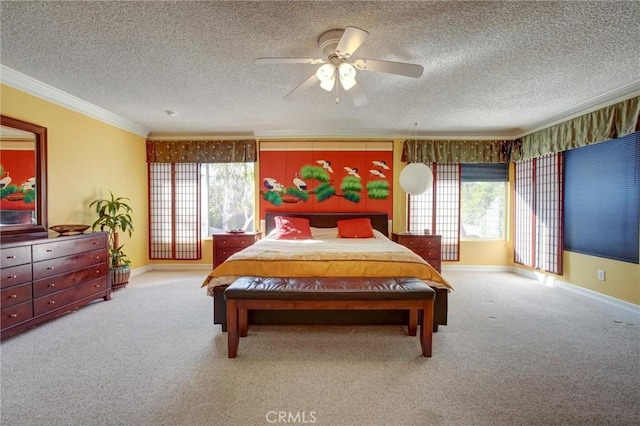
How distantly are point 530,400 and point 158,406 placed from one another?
89.8 inches

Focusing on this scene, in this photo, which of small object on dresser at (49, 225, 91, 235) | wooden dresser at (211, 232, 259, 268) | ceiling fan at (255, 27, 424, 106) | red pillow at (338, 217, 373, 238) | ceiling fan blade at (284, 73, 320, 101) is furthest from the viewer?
wooden dresser at (211, 232, 259, 268)

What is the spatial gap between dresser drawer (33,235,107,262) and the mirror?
0.34 metres

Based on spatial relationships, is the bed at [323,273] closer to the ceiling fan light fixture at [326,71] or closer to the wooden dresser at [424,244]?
the ceiling fan light fixture at [326,71]

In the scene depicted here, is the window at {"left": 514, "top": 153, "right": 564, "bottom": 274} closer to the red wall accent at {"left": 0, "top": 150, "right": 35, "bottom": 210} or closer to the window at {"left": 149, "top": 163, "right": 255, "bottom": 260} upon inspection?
the window at {"left": 149, "top": 163, "right": 255, "bottom": 260}

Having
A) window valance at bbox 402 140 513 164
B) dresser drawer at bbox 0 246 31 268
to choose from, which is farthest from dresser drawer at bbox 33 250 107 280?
window valance at bbox 402 140 513 164

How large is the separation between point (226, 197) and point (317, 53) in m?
3.53

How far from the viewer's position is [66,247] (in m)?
3.04

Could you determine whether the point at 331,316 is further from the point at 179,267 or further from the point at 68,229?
the point at 179,267

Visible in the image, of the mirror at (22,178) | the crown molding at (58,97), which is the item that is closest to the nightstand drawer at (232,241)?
the mirror at (22,178)

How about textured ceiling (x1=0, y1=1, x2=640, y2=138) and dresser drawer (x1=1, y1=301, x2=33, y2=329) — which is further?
dresser drawer (x1=1, y1=301, x2=33, y2=329)

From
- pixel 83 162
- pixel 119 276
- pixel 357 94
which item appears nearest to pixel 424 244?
pixel 357 94

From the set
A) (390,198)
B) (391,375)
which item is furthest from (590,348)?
(390,198)

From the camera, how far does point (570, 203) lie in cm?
411

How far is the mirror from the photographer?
111 inches
